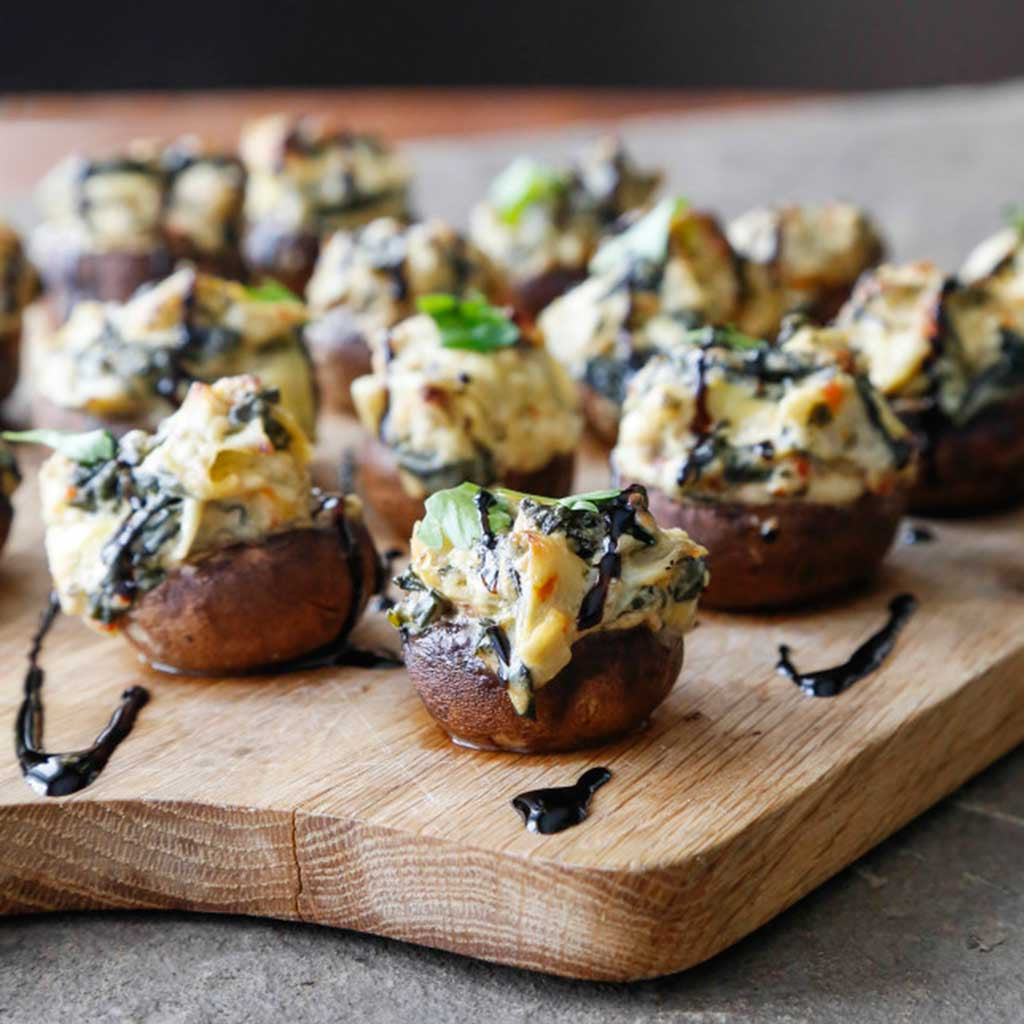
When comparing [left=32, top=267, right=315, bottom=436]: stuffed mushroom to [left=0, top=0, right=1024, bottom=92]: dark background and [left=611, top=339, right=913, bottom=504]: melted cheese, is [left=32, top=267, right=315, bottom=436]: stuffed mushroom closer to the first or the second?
[left=611, top=339, right=913, bottom=504]: melted cheese

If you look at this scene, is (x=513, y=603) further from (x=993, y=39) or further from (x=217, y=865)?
(x=993, y=39)

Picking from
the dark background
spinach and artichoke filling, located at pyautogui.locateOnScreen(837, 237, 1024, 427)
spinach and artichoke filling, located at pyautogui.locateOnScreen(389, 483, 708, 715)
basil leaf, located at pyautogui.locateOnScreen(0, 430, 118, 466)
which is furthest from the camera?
the dark background

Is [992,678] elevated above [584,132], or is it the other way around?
[584,132]

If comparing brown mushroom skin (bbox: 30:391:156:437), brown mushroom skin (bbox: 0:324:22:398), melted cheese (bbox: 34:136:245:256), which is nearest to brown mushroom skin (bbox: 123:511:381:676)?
brown mushroom skin (bbox: 30:391:156:437)

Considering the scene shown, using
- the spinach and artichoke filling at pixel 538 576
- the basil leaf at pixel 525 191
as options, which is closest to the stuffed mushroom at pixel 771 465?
the spinach and artichoke filling at pixel 538 576

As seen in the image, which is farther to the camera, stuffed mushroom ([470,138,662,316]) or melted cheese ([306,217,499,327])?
stuffed mushroom ([470,138,662,316])

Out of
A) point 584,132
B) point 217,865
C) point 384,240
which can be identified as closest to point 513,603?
point 217,865
